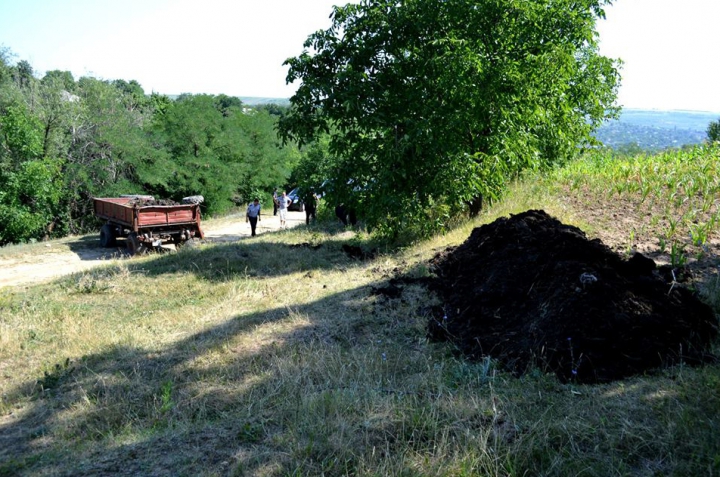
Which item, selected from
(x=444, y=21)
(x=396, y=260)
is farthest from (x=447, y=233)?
(x=444, y=21)

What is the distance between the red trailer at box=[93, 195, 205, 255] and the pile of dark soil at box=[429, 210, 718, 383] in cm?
1169

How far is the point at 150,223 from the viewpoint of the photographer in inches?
641

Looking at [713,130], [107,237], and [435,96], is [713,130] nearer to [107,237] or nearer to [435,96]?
[435,96]

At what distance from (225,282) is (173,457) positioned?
6485 mm

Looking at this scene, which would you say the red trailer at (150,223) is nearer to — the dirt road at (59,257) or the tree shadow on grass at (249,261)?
the dirt road at (59,257)

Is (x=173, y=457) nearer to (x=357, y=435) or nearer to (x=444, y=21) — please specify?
(x=357, y=435)

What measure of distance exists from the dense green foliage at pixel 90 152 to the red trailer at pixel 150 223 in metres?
13.6

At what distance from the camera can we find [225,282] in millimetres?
10016

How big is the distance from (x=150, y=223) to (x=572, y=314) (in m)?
14.0

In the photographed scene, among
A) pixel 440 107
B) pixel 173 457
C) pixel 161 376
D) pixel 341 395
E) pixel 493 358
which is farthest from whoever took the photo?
pixel 440 107

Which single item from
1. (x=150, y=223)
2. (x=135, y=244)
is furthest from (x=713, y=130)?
(x=135, y=244)

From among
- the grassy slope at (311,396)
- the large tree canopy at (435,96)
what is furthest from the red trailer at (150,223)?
the grassy slope at (311,396)

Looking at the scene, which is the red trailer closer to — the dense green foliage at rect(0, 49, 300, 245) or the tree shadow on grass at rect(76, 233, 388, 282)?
the tree shadow on grass at rect(76, 233, 388, 282)

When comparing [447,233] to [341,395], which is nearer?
[341,395]
